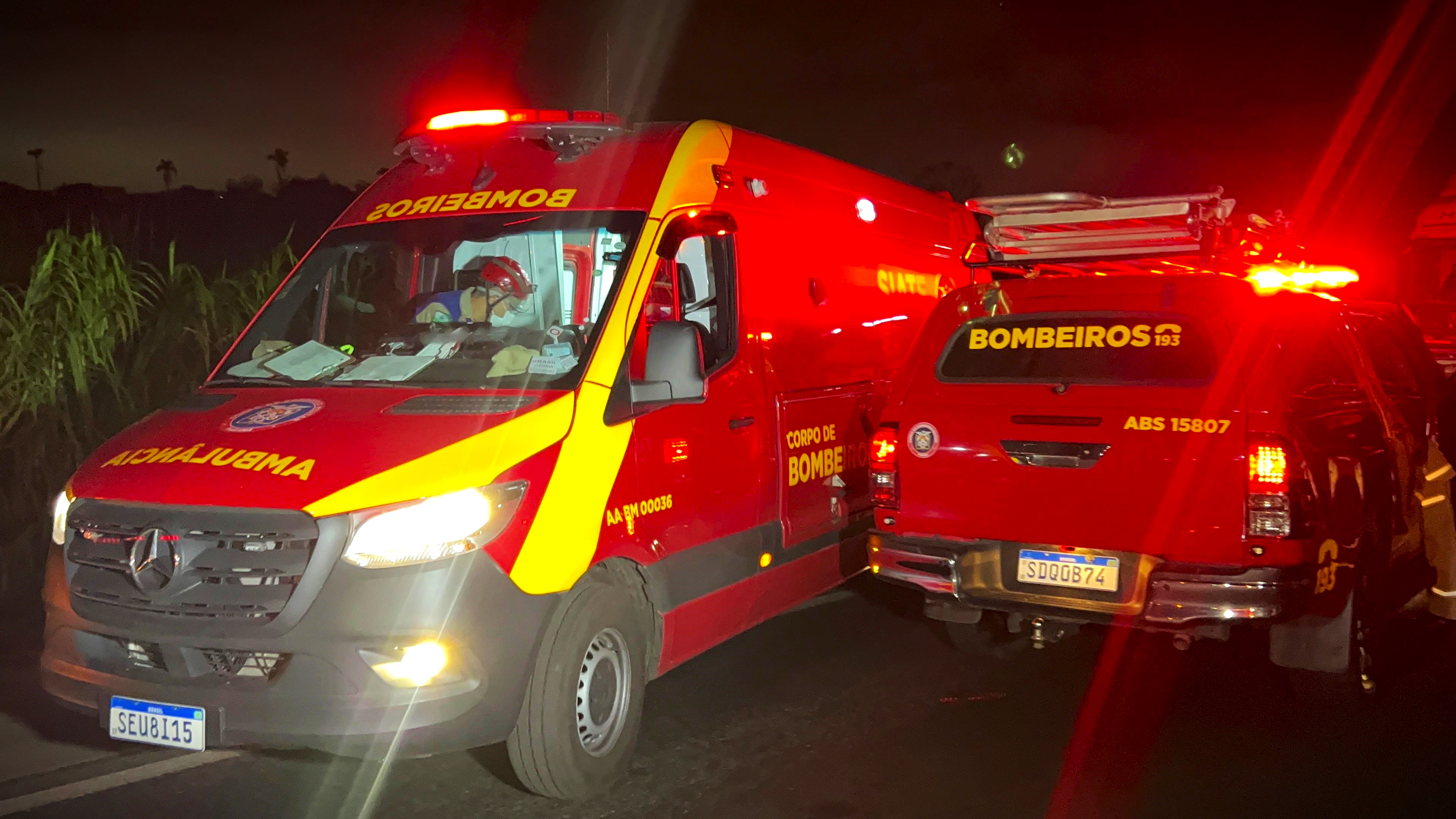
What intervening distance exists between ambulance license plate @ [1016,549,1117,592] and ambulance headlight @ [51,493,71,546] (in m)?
3.72

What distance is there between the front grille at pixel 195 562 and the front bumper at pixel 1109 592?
2757 mm

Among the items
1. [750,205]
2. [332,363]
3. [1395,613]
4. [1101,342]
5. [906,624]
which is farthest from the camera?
[906,624]

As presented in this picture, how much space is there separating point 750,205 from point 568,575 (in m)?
2.31

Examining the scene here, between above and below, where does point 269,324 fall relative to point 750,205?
below

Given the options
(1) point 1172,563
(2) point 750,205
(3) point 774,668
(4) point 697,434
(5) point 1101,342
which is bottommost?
(3) point 774,668

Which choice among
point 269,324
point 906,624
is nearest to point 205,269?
point 269,324

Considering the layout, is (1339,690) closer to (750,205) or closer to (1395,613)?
(1395,613)

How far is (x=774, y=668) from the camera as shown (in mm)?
6113

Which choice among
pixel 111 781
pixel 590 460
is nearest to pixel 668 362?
pixel 590 460

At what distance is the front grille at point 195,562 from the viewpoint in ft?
12.7

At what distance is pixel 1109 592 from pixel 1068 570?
7.5 inches

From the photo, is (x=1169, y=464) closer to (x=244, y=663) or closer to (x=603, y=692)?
(x=603, y=692)

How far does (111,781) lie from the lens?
4.51 meters

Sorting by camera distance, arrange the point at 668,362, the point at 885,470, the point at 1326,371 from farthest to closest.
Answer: the point at 885,470 → the point at 1326,371 → the point at 668,362
